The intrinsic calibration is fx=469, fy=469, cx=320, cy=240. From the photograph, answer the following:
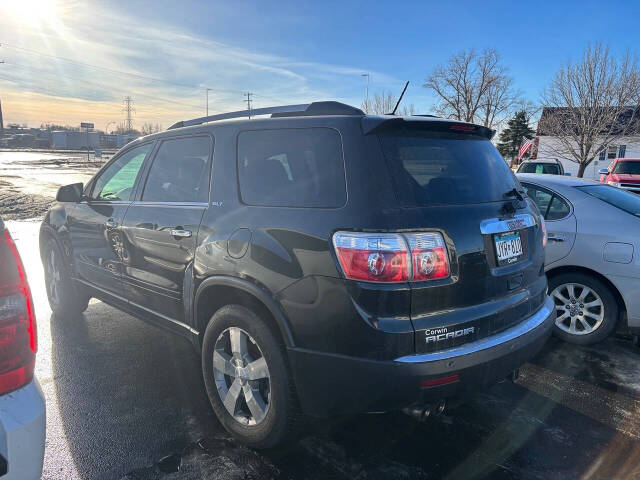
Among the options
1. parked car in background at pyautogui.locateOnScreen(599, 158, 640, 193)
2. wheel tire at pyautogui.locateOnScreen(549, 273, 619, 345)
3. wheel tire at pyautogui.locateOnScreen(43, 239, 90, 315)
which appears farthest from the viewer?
parked car in background at pyautogui.locateOnScreen(599, 158, 640, 193)

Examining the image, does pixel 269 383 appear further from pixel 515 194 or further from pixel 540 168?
pixel 540 168

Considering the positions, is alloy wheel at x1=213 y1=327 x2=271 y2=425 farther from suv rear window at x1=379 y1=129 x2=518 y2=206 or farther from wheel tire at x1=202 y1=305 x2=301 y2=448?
suv rear window at x1=379 y1=129 x2=518 y2=206

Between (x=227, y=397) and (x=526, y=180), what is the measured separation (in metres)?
3.80

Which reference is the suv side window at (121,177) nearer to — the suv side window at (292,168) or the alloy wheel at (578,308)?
the suv side window at (292,168)

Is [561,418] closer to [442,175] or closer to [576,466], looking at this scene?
[576,466]

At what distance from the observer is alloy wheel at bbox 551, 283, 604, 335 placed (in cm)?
431

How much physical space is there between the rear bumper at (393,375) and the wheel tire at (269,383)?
95mm

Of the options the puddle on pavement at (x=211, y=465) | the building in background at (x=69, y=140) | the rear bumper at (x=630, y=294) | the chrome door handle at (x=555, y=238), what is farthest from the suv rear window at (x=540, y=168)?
the building in background at (x=69, y=140)

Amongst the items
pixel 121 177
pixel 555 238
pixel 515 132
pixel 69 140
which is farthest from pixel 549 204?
pixel 69 140

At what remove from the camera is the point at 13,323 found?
1.74 meters

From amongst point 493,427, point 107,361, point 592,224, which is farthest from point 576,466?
point 107,361

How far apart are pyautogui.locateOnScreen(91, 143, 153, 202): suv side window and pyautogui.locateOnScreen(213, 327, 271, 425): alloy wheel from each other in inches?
66.2

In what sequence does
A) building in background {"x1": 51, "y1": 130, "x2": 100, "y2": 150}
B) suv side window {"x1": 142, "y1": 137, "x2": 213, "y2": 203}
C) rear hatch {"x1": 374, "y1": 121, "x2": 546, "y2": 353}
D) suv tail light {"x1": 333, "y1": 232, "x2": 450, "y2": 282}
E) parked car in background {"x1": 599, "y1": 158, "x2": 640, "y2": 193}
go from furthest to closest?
1. building in background {"x1": 51, "y1": 130, "x2": 100, "y2": 150}
2. parked car in background {"x1": 599, "y1": 158, "x2": 640, "y2": 193}
3. suv side window {"x1": 142, "y1": 137, "x2": 213, "y2": 203}
4. rear hatch {"x1": 374, "y1": 121, "x2": 546, "y2": 353}
5. suv tail light {"x1": 333, "y1": 232, "x2": 450, "y2": 282}

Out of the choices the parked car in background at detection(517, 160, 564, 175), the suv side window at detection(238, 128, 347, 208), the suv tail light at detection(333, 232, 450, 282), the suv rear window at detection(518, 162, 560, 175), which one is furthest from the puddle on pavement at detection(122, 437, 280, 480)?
the parked car in background at detection(517, 160, 564, 175)
